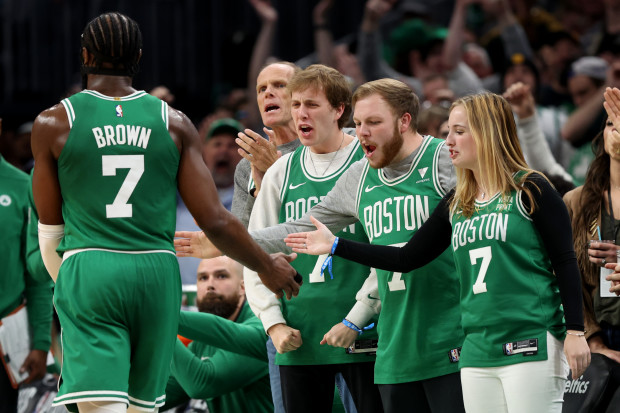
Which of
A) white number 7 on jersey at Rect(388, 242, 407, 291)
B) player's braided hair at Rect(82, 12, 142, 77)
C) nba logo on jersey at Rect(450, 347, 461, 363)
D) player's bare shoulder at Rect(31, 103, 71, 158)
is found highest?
player's braided hair at Rect(82, 12, 142, 77)

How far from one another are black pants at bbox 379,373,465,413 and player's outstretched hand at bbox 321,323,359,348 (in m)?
0.25

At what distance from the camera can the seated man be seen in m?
5.48

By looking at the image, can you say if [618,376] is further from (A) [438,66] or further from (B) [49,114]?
(A) [438,66]

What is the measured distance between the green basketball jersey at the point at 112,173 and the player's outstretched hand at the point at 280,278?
21.3 inches

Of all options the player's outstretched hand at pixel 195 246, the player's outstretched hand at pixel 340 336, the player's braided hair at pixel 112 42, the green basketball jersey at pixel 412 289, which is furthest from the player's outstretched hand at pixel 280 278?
the player's braided hair at pixel 112 42

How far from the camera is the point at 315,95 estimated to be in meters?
4.74

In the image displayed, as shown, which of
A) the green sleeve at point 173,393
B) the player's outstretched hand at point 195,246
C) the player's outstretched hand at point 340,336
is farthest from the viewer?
the green sleeve at point 173,393

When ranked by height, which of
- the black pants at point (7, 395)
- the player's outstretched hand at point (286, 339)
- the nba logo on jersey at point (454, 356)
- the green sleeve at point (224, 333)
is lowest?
the black pants at point (7, 395)

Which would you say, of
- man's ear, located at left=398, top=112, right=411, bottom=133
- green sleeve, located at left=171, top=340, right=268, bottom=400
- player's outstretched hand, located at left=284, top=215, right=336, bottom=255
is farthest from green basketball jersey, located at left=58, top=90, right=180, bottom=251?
green sleeve, located at left=171, top=340, right=268, bottom=400

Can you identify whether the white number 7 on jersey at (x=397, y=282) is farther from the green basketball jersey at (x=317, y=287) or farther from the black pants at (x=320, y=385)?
the black pants at (x=320, y=385)

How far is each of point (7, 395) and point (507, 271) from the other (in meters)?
3.32

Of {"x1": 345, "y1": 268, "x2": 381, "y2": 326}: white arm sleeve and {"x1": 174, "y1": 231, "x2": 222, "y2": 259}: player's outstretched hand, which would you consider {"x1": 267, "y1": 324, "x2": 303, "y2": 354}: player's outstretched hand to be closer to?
{"x1": 345, "y1": 268, "x2": 381, "y2": 326}: white arm sleeve

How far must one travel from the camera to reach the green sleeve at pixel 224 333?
17.8 ft

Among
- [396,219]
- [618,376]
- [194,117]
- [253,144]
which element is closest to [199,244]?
[253,144]
